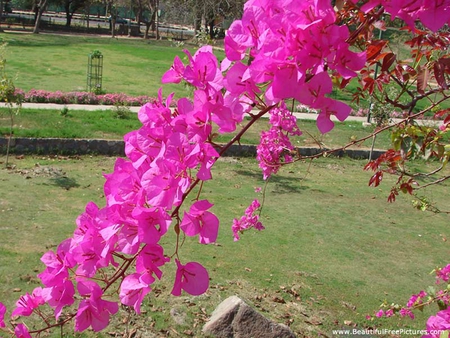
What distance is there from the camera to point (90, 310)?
92 centimetres

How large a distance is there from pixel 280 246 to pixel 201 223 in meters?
4.45

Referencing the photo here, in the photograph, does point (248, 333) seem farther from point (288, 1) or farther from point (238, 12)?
point (238, 12)

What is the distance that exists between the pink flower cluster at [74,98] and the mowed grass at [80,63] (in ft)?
2.32

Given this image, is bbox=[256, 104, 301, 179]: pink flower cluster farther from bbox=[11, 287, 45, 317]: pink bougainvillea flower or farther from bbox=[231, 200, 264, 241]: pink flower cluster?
bbox=[11, 287, 45, 317]: pink bougainvillea flower

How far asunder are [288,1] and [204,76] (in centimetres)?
20

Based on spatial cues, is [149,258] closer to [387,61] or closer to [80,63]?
[387,61]

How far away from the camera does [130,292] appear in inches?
35.1

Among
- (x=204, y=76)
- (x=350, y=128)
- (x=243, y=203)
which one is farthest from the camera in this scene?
(x=350, y=128)

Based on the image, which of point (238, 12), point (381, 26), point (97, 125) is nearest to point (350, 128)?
point (97, 125)

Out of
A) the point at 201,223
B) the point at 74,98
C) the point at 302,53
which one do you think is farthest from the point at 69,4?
the point at 302,53

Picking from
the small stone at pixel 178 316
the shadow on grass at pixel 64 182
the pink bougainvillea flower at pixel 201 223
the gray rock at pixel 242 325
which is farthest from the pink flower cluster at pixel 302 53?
the shadow on grass at pixel 64 182

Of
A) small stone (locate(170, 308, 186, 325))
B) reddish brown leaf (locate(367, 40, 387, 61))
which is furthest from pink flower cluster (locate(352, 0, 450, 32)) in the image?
small stone (locate(170, 308, 186, 325))

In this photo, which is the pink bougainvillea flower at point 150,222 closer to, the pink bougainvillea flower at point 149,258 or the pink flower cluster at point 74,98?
the pink bougainvillea flower at point 149,258

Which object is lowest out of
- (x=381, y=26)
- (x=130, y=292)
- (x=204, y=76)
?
(x=130, y=292)
